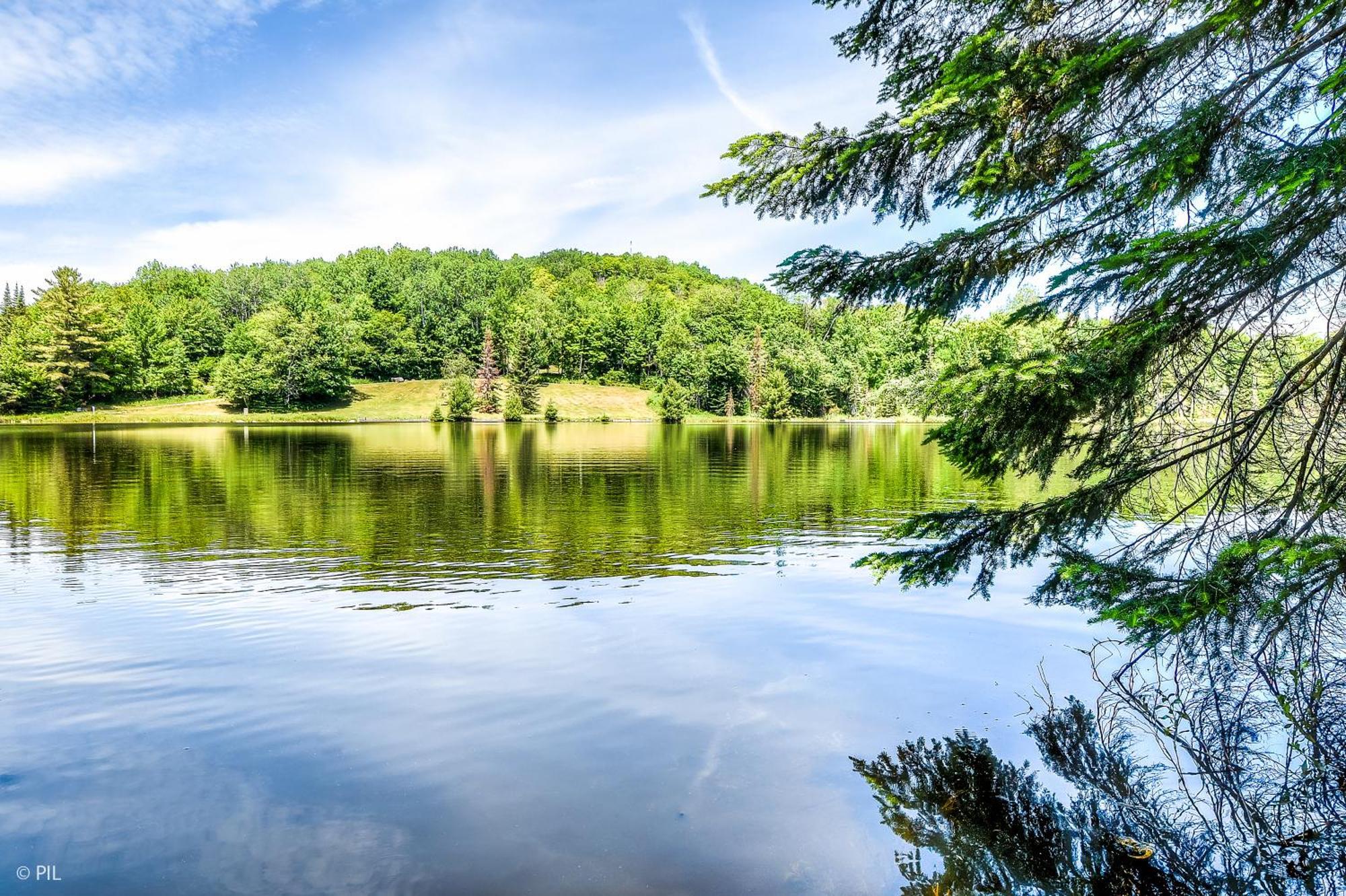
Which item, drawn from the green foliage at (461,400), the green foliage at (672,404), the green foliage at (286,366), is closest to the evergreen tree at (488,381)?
the green foliage at (461,400)

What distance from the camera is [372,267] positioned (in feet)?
486

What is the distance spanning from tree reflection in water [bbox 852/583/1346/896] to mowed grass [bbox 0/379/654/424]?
88.9 meters

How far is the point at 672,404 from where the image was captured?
310ft

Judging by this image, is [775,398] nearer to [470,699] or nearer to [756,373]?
[756,373]

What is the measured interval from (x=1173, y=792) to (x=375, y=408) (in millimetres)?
99876

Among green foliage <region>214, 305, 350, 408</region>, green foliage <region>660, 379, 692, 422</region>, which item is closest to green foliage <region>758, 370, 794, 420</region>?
green foliage <region>660, 379, 692, 422</region>

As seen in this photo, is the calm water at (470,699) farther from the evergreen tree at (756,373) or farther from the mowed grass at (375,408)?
the evergreen tree at (756,373)

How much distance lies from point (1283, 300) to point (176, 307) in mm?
134749

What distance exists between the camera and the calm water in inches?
193

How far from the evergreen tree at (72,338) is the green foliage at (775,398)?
7648 centimetres

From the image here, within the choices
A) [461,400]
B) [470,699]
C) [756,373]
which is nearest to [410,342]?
[461,400]

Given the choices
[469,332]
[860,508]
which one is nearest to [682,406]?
[469,332]

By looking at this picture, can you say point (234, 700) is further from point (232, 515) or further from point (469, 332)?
point (469, 332)

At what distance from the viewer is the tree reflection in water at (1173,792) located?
4453 millimetres
